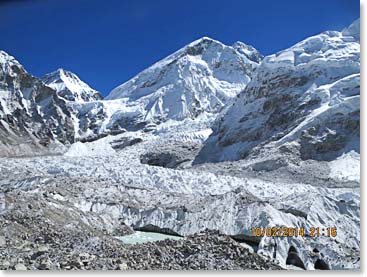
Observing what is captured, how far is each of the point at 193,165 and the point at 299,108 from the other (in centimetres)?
622

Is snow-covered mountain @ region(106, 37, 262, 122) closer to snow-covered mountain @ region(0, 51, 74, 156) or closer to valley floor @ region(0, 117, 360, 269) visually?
Answer: snow-covered mountain @ region(0, 51, 74, 156)

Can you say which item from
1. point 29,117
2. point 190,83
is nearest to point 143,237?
point 29,117

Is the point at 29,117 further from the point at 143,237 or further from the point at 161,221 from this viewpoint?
the point at 143,237

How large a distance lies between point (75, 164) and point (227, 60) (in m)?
46.4

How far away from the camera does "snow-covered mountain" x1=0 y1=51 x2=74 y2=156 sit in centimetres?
3500

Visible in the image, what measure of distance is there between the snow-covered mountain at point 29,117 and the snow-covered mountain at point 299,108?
1337 centimetres

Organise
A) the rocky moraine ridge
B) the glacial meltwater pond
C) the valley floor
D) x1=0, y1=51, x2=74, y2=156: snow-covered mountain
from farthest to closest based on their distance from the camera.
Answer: x1=0, y1=51, x2=74, y2=156: snow-covered mountain, the glacial meltwater pond, the rocky moraine ridge, the valley floor

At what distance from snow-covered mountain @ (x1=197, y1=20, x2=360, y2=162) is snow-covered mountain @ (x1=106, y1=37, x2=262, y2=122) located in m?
17.4

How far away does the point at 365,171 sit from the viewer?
5270 millimetres

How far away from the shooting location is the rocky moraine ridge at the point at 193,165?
5805mm

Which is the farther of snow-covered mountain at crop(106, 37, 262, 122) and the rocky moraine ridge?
snow-covered mountain at crop(106, 37, 262, 122)

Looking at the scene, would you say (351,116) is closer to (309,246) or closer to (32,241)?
(309,246)

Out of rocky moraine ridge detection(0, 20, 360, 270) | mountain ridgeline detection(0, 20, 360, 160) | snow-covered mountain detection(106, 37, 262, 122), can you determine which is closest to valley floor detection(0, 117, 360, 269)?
rocky moraine ridge detection(0, 20, 360, 270)
